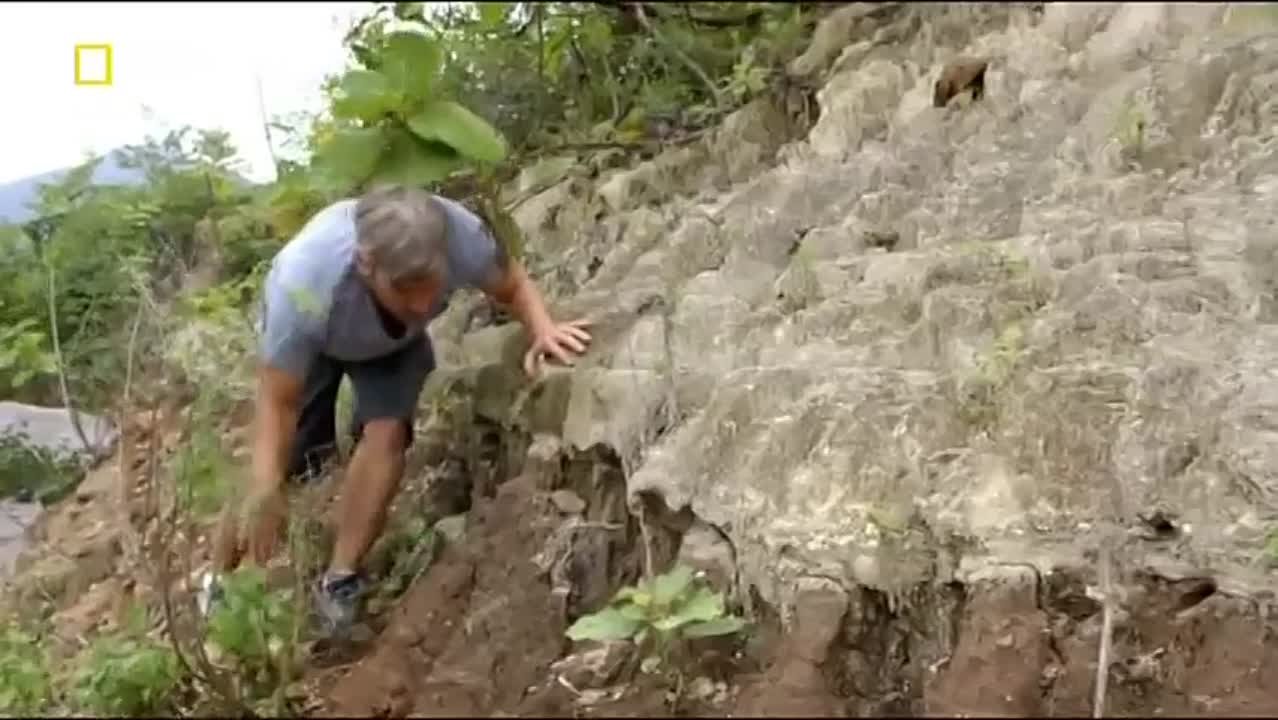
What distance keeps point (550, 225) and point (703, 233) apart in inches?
20.3

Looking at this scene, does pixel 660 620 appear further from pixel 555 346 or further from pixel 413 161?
pixel 413 161

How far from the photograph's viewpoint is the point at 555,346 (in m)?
2.79

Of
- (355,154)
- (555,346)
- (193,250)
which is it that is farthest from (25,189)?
(555,346)

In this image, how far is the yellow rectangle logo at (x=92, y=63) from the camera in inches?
113

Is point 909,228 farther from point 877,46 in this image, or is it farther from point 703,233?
point 877,46

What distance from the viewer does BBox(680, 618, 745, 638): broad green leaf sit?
2154 millimetres

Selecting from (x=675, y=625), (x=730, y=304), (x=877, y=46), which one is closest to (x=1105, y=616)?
(x=675, y=625)

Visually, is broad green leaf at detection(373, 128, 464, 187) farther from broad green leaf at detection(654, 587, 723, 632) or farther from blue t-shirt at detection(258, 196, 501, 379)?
broad green leaf at detection(654, 587, 723, 632)

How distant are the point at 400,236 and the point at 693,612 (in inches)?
25.7

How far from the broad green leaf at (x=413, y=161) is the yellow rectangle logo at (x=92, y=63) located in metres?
0.50

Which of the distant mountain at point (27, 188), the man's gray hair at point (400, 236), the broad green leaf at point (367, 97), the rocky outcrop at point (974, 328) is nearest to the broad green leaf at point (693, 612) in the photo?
the rocky outcrop at point (974, 328)

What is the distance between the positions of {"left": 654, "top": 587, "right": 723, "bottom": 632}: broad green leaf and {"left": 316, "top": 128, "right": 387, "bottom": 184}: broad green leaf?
1.03 m

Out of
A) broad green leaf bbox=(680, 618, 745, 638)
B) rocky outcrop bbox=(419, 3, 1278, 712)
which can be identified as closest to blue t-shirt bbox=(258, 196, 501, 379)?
rocky outcrop bbox=(419, 3, 1278, 712)

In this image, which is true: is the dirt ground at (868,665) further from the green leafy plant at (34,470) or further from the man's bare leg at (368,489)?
the green leafy plant at (34,470)
